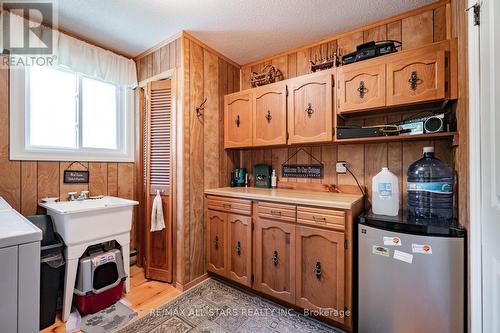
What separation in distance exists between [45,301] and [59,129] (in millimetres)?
1452

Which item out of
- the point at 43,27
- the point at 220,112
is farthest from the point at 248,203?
the point at 43,27

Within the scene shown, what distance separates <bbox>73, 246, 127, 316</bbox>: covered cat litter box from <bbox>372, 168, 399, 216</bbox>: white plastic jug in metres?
2.17

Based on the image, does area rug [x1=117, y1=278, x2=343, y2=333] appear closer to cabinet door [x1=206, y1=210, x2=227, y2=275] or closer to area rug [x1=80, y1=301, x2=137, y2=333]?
area rug [x1=80, y1=301, x2=137, y2=333]

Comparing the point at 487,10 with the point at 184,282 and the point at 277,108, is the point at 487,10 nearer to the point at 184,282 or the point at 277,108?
the point at 277,108

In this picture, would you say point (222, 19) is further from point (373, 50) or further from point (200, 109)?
point (373, 50)

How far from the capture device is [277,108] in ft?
7.14

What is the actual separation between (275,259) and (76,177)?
200 centimetres

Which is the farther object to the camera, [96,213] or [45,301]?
[96,213]

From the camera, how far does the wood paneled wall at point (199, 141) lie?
2121 mm

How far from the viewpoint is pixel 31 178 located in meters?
1.85

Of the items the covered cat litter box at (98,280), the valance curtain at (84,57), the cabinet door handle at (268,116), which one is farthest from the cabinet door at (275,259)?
the valance curtain at (84,57)

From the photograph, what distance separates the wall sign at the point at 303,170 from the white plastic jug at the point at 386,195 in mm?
600

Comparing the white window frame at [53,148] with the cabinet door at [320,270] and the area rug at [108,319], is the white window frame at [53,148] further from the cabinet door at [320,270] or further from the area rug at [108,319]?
the cabinet door at [320,270]

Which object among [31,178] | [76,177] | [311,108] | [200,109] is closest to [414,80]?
[311,108]
